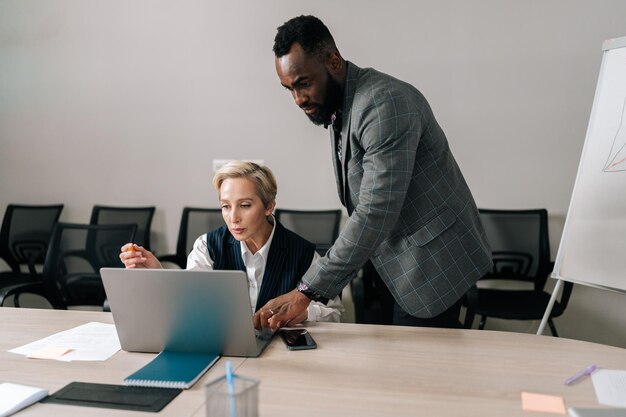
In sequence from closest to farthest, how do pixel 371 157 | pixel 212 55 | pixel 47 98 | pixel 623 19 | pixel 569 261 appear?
pixel 371 157 < pixel 569 261 < pixel 623 19 < pixel 212 55 < pixel 47 98

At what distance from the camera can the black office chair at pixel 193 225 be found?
10.3 ft

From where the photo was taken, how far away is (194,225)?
318 centimetres

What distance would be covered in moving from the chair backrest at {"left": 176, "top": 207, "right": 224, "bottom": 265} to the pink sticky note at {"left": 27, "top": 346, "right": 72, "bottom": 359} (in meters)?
1.77

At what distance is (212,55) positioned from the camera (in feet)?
10.8

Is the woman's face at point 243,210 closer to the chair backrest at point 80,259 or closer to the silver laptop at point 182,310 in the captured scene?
the silver laptop at point 182,310

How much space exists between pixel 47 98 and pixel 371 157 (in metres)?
3.00

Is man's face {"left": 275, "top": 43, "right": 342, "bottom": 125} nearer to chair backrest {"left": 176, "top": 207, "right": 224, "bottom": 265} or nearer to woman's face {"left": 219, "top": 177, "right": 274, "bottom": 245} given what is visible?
woman's face {"left": 219, "top": 177, "right": 274, "bottom": 245}

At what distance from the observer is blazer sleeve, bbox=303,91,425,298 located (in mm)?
1406

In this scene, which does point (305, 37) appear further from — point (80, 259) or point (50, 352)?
point (80, 259)

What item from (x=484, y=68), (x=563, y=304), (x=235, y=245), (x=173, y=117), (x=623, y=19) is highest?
(x=623, y=19)

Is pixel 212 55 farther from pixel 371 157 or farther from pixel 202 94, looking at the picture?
pixel 371 157

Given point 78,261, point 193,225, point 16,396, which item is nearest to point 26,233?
point 78,261

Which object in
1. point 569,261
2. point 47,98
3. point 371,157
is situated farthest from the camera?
point 47,98

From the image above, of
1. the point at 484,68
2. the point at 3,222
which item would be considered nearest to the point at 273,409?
the point at 484,68
